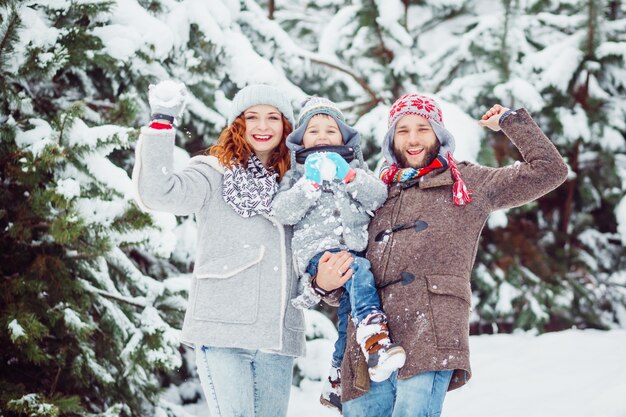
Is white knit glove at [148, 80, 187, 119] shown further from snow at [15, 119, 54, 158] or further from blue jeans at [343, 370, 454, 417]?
blue jeans at [343, 370, 454, 417]

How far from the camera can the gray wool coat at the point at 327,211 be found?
267 centimetres

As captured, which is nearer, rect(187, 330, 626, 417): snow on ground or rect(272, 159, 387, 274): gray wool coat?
rect(272, 159, 387, 274): gray wool coat

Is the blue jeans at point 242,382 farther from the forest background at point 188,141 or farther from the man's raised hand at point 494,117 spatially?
the man's raised hand at point 494,117

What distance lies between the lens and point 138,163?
239 centimetres

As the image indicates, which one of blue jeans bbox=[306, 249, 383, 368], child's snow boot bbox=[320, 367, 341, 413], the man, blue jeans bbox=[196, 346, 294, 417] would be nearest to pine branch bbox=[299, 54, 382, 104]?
the man

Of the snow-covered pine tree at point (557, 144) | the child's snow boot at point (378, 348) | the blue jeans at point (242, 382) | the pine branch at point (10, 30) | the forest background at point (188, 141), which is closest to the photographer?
the child's snow boot at point (378, 348)

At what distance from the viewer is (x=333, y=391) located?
287 centimetres

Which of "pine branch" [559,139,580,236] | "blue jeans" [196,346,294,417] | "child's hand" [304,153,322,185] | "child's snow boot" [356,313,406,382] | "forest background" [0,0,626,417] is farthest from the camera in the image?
"pine branch" [559,139,580,236]

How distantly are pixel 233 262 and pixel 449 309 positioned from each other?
978 millimetres

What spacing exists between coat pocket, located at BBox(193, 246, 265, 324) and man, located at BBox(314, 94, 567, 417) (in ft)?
1.02

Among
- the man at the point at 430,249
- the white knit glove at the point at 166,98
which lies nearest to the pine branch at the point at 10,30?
the white knit glove at the point at 166,98

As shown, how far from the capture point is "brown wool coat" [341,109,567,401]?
241cm

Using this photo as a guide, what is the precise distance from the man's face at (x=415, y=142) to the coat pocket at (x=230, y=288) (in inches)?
34.7

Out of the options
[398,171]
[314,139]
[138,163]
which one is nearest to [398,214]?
[398,171]
